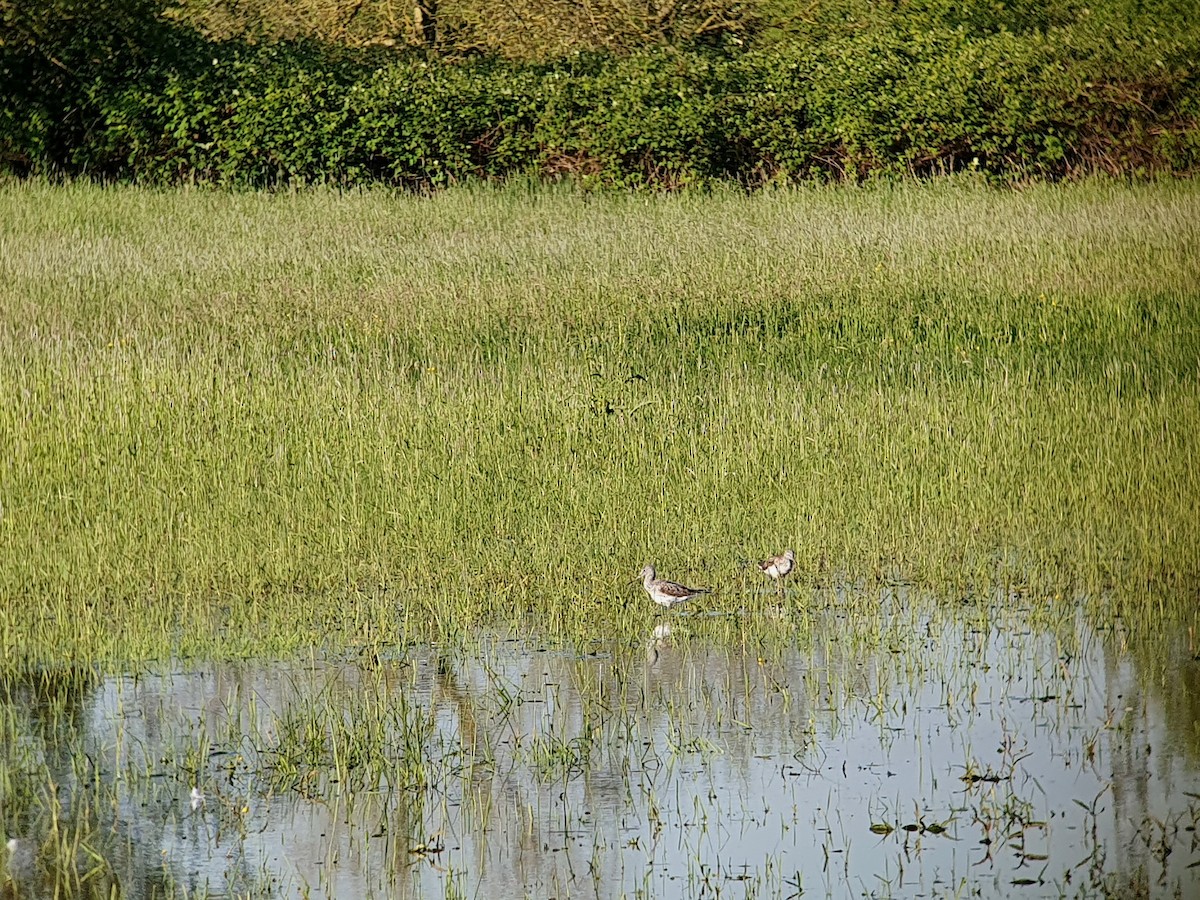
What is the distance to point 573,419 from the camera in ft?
30.5

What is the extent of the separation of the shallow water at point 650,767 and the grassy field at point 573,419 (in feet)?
1.66

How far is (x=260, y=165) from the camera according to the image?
65.5 feet

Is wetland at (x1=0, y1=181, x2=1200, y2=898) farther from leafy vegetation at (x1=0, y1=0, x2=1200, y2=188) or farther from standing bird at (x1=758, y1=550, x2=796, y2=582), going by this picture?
leafy vegetation at (x1=0, y1=0, x2=1200, y2=188)

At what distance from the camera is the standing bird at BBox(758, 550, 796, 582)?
6.81 m

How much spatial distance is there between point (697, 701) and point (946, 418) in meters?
4.11

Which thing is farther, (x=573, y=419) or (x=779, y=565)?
(x=573, y=419)

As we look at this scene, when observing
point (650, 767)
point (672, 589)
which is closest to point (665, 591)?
point (672, 589)

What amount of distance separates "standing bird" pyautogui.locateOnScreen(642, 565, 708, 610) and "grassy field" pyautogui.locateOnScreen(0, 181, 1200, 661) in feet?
0.35

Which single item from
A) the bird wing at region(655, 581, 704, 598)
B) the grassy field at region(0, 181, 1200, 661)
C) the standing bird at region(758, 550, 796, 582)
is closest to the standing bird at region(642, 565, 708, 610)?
the bird wing at region(655, 581, 704, 598)

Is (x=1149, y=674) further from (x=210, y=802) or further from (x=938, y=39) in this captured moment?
(x=938, y=39)

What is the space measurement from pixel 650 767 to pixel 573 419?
173 inches

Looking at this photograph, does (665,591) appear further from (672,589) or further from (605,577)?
(605,577)

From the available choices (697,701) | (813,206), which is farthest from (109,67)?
(697,701)

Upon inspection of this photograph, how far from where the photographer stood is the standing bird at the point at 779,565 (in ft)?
22.3
